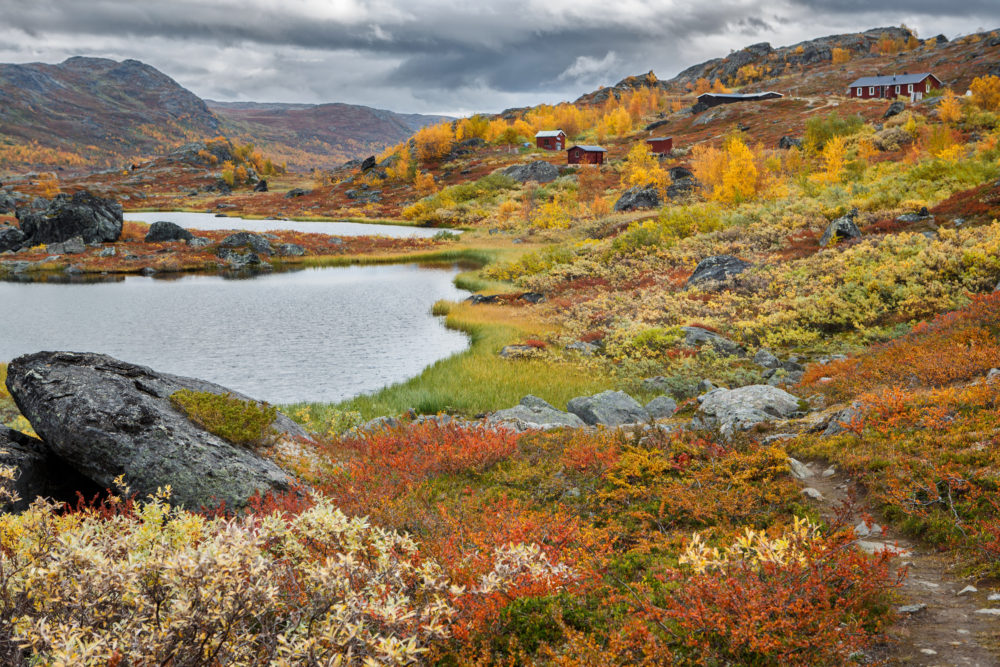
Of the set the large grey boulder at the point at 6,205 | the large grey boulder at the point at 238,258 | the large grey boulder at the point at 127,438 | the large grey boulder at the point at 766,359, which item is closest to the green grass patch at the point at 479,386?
the large grey boulder at the point at 766,359

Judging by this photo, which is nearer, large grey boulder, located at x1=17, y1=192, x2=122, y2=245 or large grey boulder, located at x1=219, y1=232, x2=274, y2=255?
large grey boulder, located at x1=219, y1=232, x2=274, y2=255

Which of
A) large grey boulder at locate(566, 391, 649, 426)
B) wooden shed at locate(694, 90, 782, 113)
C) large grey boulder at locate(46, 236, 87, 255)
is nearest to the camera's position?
large grey boulder at locate(566, 391, 649, 426)

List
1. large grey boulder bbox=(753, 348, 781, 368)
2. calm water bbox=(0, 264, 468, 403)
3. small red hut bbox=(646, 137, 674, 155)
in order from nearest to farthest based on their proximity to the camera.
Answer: large grey boulder bbox=(753, 348, 781, 368) < calm water bbox=(0, 264, 468, 403) < small red hut bbox=(646, 137, 674, 155)

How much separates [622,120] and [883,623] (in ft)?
509

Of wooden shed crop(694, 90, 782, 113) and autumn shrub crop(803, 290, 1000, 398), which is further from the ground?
wooden shed crop(694, 90, 782, 113)

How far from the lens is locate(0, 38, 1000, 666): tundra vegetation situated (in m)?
3.83

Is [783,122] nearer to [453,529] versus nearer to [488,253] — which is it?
[488,253]

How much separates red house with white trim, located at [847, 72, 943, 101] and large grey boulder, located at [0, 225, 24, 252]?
511 ft

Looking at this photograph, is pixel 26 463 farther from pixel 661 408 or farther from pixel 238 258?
pixel 238 258

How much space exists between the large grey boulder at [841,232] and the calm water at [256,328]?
20278 mm

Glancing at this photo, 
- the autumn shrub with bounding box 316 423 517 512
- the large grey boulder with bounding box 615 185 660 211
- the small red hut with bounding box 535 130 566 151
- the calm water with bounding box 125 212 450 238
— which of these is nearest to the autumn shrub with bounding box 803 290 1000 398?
the autumn shrub with bounding box 316 423 517 512

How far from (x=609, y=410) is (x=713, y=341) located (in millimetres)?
8312

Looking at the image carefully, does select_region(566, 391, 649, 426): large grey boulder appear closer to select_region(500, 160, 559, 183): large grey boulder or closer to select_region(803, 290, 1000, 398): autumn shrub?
select_region(803, 290, 1000, 398): autumn shrub

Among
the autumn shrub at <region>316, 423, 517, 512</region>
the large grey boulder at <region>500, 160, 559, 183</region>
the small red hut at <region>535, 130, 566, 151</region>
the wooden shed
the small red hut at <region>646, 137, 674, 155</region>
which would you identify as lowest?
the autumn shrub at <region>316, 423, 517, 512</region>
